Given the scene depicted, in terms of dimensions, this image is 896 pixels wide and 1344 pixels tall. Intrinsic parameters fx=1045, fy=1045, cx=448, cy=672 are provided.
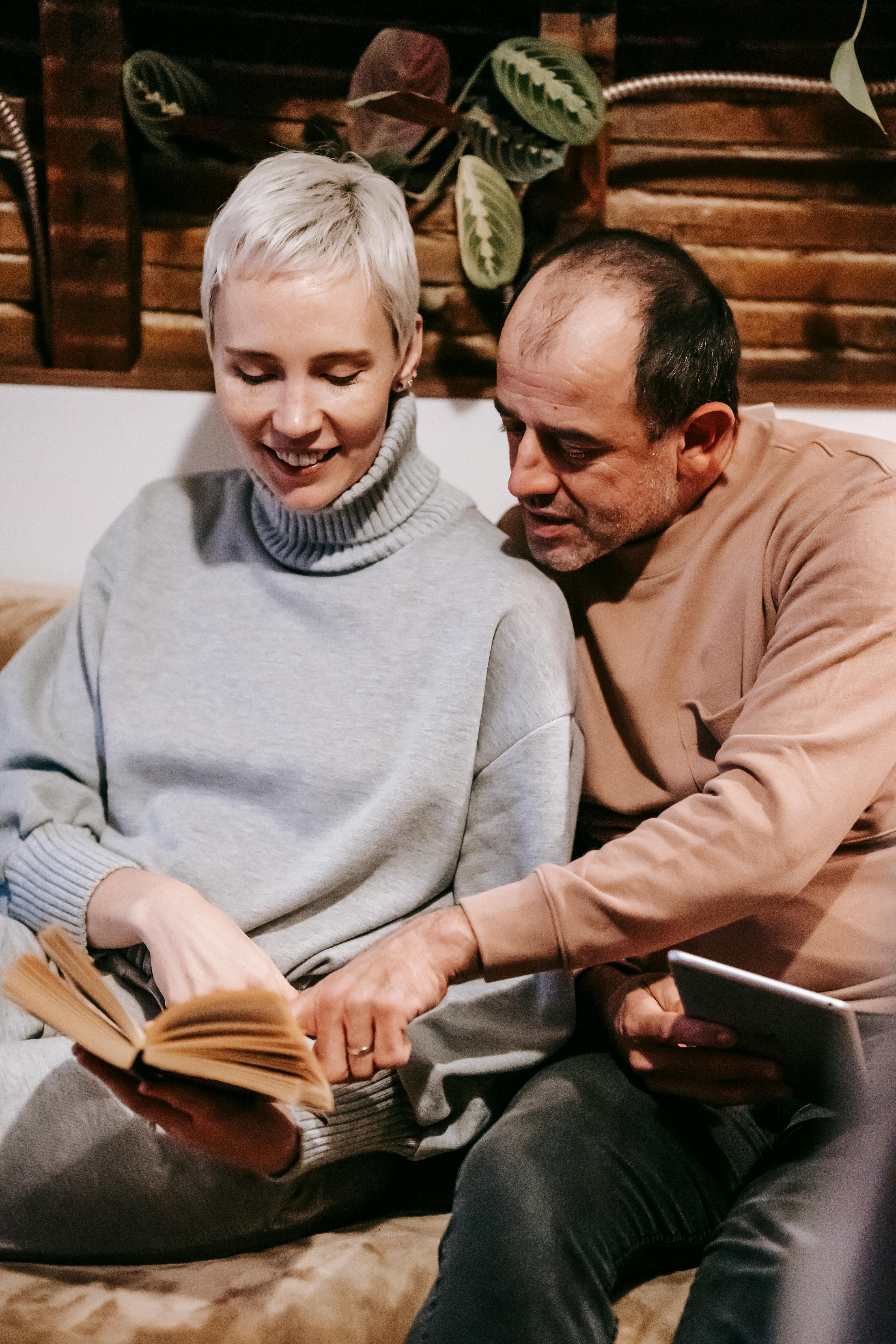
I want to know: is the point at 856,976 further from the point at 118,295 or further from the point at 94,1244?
the point at 118,295

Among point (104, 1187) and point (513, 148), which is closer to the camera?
point (104, 1187)

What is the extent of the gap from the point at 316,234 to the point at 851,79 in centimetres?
79

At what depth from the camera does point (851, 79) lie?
54.5 inches

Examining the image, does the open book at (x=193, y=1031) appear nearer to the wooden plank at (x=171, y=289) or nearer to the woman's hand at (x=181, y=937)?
the woman's hand at (x=181, y=937)

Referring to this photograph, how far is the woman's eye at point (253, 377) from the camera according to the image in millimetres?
1157

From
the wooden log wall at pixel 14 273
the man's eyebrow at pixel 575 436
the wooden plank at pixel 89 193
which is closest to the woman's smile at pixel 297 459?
the man's eyebrow at pixel 575 436

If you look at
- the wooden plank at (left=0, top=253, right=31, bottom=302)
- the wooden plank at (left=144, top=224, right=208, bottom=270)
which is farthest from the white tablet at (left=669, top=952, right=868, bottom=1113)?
the wooden plank at (left=0, top=253, right=31, bottom=302)

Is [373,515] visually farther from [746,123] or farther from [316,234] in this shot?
[746,123]

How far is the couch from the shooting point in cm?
89

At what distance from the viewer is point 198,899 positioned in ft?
3.51

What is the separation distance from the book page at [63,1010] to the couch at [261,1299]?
0.29 meters

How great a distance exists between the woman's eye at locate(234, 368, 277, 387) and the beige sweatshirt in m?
0.43

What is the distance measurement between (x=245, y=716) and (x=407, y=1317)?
0.62 m

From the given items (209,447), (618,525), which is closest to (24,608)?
(209,447)
